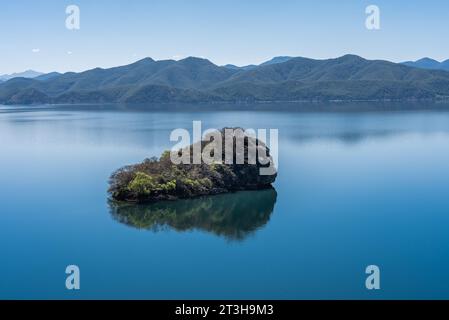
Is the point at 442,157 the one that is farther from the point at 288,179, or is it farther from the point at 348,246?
the point at 348,246

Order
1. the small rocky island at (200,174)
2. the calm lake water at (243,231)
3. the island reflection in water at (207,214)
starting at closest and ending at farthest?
1. the calm lake water at (243,231)
2. the island reflection in water at (207,214)
3. the small rocky island at (200,174)

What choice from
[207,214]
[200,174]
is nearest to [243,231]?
[207,214]

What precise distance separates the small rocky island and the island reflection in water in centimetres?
78

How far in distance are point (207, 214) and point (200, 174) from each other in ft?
16.4

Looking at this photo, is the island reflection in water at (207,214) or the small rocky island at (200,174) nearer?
the island reflection in water at (207,214)

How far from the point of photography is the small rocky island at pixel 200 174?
3275 cm

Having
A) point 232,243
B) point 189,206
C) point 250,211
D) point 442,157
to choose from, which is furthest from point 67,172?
point 442,157

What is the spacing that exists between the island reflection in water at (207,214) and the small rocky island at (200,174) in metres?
0.78

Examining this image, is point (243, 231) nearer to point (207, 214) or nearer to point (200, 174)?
point (207, 214)

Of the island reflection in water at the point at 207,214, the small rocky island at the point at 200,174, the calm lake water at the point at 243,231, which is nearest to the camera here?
the calm lake water at the point at 243,231

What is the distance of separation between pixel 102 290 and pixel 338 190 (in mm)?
21529

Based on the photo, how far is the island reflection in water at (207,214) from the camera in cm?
2839

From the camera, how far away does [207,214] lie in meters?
30.7

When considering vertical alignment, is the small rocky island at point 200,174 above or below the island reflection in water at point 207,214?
above
